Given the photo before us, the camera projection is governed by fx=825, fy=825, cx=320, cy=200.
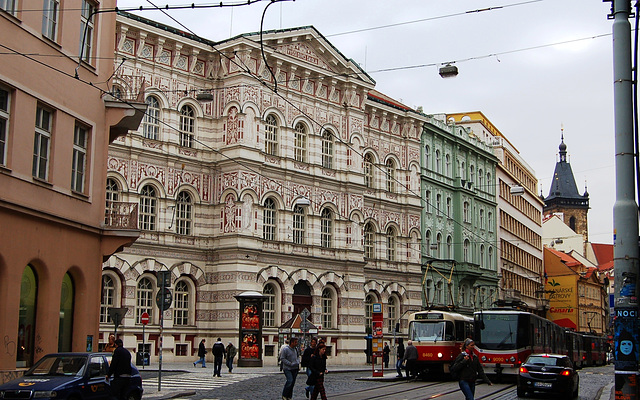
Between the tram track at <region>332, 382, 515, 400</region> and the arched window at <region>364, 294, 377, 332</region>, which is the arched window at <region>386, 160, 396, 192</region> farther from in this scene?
the tram track at <region>332, 382, 515, 400</region>

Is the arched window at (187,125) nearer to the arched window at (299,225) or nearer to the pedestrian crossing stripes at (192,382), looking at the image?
the arched window at (299,225)

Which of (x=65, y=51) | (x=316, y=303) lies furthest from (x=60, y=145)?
(x=316, y=303)

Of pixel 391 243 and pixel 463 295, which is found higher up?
pixel 391 243

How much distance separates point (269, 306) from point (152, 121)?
11.3 m

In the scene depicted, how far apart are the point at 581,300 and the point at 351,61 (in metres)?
63.1

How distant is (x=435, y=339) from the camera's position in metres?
32.5

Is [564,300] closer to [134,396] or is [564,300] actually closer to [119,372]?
[134,396]

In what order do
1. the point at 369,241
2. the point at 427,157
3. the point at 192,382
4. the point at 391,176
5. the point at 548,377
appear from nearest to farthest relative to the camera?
the point at 548,377, the point at 192,382, the point at 369,241, the point at 391,176, the point at 427,157

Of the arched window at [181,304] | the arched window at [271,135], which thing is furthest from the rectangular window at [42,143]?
the arched window at [271,135]

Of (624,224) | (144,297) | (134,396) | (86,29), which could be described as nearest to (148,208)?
(144,297)

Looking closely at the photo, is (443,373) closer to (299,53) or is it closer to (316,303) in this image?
(316,303)

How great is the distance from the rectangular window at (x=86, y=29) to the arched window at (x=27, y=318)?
6.33 m

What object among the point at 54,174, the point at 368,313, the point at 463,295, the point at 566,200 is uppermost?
the point at 566,200

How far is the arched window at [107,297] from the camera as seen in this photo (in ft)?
120
